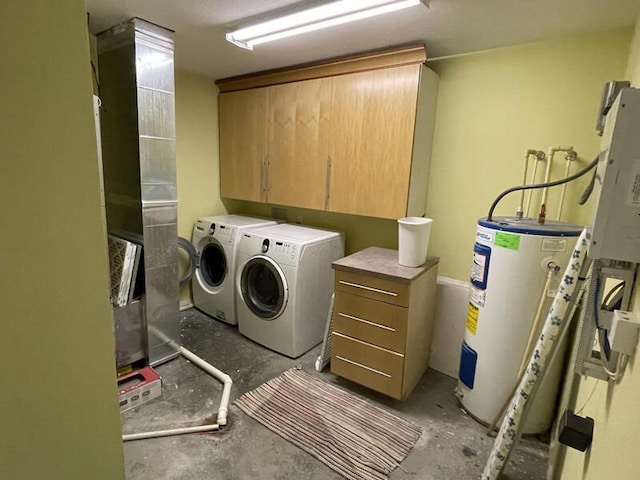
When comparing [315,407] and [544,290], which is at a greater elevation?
[544,290]

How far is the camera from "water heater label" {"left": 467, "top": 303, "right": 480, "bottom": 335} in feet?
6.38

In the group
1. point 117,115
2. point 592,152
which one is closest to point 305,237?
point 117,115

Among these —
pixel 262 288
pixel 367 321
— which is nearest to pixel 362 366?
pixel 367 321

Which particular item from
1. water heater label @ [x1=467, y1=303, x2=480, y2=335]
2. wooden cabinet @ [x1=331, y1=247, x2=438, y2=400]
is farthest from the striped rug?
water heater label @ [x1=467, y1=303, x2=480, y2=335]

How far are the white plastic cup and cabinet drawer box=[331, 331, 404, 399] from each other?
0.58 m

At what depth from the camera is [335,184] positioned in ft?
8.48

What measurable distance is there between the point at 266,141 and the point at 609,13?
2.33 metres

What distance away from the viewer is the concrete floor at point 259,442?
1.63 m

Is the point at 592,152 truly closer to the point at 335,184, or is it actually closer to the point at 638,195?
the point at 638,195

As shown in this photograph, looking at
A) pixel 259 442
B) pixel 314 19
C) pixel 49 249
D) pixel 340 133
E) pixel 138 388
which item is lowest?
pixel 259 442

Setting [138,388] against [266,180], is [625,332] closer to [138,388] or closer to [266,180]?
[138,388]

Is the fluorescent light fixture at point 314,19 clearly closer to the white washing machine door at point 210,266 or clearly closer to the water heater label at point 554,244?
the water heater label at point 554,244

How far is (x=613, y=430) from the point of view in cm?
83

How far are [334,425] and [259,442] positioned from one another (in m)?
0.43
